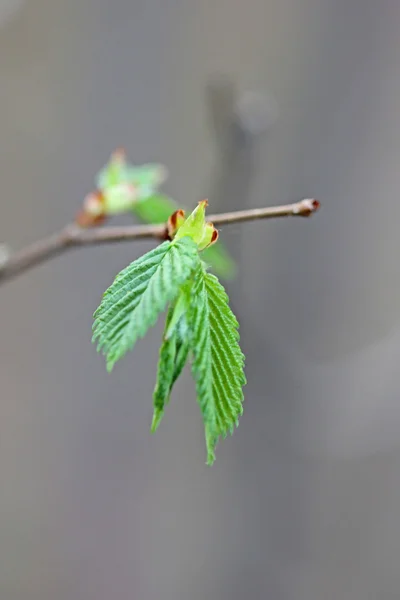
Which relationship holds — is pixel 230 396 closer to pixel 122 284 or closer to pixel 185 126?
pixel 122 284

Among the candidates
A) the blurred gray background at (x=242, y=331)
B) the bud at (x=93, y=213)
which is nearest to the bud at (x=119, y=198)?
the bud at (x=93, y=213)

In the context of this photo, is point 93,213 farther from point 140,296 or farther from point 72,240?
point 140,296

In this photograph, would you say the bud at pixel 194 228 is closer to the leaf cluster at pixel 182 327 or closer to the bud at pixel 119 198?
the leaf cluster at pixel 182 327

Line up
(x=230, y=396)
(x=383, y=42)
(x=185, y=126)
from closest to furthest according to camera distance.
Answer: (x=230, y=396) < (x=383, y=42) < (x=185, y=126)

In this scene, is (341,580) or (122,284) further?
(341,580)

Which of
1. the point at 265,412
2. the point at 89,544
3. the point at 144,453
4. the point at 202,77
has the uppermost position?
the point at 202,77

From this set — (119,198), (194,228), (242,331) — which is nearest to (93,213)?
(119,198)

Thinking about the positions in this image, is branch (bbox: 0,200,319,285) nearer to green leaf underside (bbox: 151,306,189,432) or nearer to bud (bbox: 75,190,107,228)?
bud (bbox: 75,190,107,228)

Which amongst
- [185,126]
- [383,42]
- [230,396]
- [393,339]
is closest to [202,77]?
[185,126]
